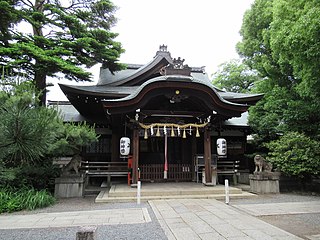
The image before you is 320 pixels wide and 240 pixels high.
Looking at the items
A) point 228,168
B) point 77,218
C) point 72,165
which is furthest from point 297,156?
point 72,165

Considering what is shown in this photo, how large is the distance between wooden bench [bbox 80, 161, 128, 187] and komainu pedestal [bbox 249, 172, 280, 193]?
5.75 metres

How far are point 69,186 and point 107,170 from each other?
7.72 ft

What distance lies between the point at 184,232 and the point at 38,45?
32.7ft

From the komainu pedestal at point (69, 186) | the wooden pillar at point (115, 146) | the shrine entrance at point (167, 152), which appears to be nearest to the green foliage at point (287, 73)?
the shrine entrance at point (167, 152)

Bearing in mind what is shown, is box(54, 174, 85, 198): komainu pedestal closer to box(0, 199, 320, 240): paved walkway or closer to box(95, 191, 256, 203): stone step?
box(95, 191, 256, 203): stone step

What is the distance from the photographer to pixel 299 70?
956 centimetres

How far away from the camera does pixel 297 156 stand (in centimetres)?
957

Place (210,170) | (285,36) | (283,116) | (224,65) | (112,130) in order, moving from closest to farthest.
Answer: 1. (285,36)
2. (210,170)
3. (283,116)
4. (112,130)
5. (224,65)

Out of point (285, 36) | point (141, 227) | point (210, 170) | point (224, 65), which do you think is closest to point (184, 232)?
point (141, 227)

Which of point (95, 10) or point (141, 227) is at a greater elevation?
point (95, 10)

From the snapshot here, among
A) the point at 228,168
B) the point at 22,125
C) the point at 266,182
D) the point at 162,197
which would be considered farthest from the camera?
the point at 228,168

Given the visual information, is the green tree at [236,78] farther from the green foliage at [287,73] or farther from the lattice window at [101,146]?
the lattice window at [101,146]

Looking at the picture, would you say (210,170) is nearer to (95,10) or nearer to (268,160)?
(268,160)

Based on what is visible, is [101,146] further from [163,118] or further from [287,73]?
[287,73]
